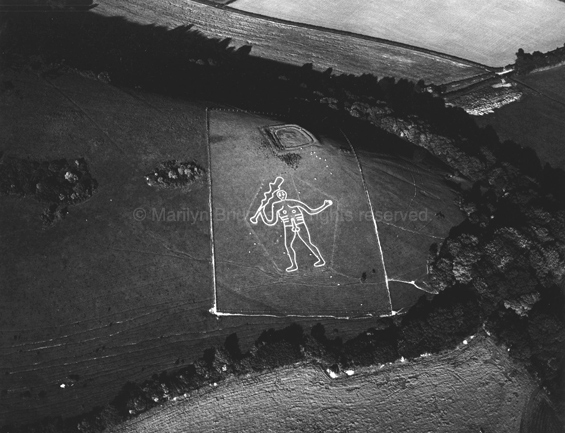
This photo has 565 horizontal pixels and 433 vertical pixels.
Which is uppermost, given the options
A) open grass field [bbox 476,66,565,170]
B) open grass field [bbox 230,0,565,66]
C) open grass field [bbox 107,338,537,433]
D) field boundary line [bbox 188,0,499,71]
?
open grass field [bbox 230,0,565,66]

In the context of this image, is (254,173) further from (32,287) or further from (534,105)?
(534,105)

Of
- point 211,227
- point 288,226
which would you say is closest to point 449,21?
point 288,226

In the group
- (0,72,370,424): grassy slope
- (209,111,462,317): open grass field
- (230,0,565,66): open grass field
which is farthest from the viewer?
(230,0,565,66): open grass field

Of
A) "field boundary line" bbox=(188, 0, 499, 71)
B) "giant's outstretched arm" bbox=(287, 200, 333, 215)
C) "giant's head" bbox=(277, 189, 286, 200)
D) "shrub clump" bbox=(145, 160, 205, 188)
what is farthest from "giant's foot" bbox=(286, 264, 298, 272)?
"field boundary line" bbox=(188, 0, 499, 71)

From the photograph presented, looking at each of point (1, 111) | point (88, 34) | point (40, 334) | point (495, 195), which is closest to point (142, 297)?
point (40, 334)

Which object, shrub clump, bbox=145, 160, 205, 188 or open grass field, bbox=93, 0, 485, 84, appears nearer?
shrub clump, bbox=145, 160, 205, 188

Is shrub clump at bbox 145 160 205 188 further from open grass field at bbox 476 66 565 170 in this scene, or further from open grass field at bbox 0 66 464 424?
open grass field at bbox 476 66 565 170

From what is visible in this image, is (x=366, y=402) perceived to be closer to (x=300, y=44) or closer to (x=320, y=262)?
(x=320, y=262)
